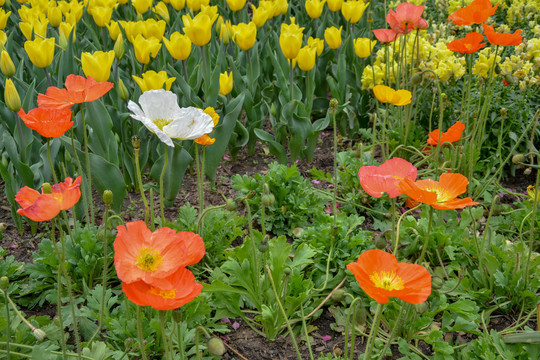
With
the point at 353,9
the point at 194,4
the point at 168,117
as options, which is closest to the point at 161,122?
the point at 168,117

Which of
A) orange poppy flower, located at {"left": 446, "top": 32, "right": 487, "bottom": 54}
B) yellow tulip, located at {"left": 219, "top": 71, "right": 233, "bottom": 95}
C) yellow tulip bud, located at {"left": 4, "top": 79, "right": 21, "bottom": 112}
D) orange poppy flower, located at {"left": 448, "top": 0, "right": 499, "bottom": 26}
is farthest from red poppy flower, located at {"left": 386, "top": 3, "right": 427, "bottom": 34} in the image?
A: yellow tulip bud, located at {"left": 4, "top": 79, "right": 21, "bottom": 112}

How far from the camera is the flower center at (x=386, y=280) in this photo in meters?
1.20

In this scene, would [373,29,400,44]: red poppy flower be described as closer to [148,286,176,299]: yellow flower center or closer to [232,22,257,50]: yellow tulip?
[232,22,257,50]: yellow tulip

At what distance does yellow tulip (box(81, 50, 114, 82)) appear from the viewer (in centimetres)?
215

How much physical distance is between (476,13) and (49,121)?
6.33 ft

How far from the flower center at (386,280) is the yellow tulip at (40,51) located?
196 centimetres

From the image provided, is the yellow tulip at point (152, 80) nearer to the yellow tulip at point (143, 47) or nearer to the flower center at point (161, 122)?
the yellow tulip at point (143, 47)

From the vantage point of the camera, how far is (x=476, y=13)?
2.37 m

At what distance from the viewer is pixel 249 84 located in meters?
3.12

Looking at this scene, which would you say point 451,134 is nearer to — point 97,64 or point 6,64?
point 97,64

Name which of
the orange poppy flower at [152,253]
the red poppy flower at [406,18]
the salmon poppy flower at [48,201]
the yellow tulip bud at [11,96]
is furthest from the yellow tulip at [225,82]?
the orange poppy flower at [152,253]

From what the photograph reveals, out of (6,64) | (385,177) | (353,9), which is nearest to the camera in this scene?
(385,177)

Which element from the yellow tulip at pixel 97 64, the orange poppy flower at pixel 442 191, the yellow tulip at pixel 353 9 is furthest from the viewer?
the yellow tulip at pixel 353 9

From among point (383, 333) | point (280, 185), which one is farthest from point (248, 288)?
point (280, 185)
